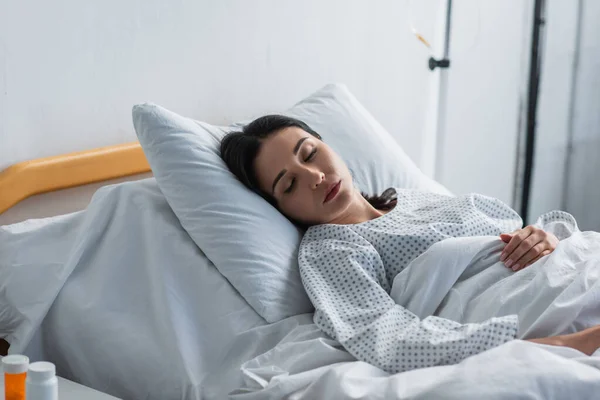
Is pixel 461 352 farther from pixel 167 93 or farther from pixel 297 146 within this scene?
pixel 167 93

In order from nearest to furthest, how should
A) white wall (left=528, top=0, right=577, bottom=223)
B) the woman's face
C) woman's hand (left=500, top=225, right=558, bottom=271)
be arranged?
woman's hand (left=500, top=225, right=558, bottom=271)
the woman's face
white wall (left=528, top=0, right=577, bottom=223)

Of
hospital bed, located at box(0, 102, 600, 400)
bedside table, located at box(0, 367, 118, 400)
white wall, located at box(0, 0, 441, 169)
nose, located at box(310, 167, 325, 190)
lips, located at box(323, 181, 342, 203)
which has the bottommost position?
bedside table, located at box(0, 367, 118, 400)

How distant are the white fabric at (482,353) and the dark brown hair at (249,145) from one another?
0.35 meters

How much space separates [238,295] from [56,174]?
445 millimetres

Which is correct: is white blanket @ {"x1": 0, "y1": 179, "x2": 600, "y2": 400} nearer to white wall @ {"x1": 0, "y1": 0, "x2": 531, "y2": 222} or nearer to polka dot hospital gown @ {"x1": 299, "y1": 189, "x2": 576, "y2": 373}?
polka dot hospital gown @ {"x1": 299, "y1": 189, "x2": 576, "y2": 373}

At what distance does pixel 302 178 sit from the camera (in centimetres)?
165

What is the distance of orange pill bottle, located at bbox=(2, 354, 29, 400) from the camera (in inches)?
44.5

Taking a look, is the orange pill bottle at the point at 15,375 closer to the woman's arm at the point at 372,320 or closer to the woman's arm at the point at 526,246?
the woman's arm at the point at 372,320

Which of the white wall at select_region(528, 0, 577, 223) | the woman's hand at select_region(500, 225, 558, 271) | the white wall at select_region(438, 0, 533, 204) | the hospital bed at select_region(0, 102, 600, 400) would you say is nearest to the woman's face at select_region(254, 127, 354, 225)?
the hospital bed at select_region(0, 102, 600, 400)

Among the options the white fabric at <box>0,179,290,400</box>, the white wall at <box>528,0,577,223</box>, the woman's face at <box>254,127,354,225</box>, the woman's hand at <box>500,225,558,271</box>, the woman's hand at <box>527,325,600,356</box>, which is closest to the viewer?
→ the woman's hand at <box>527,325,600,356</box>

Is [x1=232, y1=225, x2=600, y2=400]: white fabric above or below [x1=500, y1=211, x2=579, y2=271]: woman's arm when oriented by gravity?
below

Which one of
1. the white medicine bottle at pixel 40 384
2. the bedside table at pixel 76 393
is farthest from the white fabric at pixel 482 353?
the white medicine bottle at pixel 40 384

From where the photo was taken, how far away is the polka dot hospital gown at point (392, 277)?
4.35ft

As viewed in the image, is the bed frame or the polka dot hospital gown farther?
the bed frame
